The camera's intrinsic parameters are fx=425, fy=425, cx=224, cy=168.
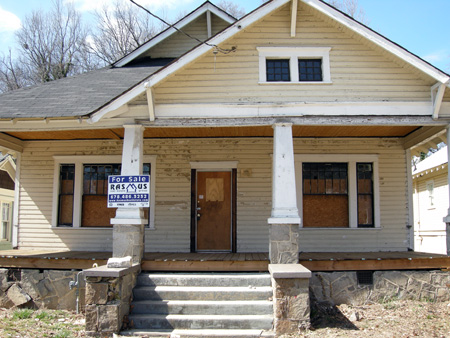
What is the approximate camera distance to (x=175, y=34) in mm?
12023

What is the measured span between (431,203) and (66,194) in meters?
14.8

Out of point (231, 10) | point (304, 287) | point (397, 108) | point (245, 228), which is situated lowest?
point (304, 287)

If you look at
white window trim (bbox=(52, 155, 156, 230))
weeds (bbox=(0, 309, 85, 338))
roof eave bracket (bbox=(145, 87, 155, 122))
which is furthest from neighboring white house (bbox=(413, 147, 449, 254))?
weeds (bbox=(0, 309, 85, 338))

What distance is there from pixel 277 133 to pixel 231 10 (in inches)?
878

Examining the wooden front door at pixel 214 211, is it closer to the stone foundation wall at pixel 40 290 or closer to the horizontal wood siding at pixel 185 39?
the stone foundation wall at pixel 40 290

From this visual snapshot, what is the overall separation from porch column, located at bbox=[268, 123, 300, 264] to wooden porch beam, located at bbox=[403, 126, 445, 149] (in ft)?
10.5

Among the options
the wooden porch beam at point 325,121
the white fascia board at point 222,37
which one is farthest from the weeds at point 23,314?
the white fascia board at point 222,37

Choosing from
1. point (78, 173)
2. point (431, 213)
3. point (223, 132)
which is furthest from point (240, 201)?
point (431, 213)

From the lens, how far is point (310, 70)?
838 cm

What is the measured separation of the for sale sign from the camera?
7.68 metres

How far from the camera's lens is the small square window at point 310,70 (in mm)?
8375

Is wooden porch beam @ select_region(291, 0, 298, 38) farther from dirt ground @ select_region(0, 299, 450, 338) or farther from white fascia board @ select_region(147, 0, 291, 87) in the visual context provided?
dirt ground @ select_region(0, 299, 450, 338)

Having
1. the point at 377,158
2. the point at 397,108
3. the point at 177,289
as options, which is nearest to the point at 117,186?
the point at 177,289

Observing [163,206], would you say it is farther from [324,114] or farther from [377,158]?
[377,158]
